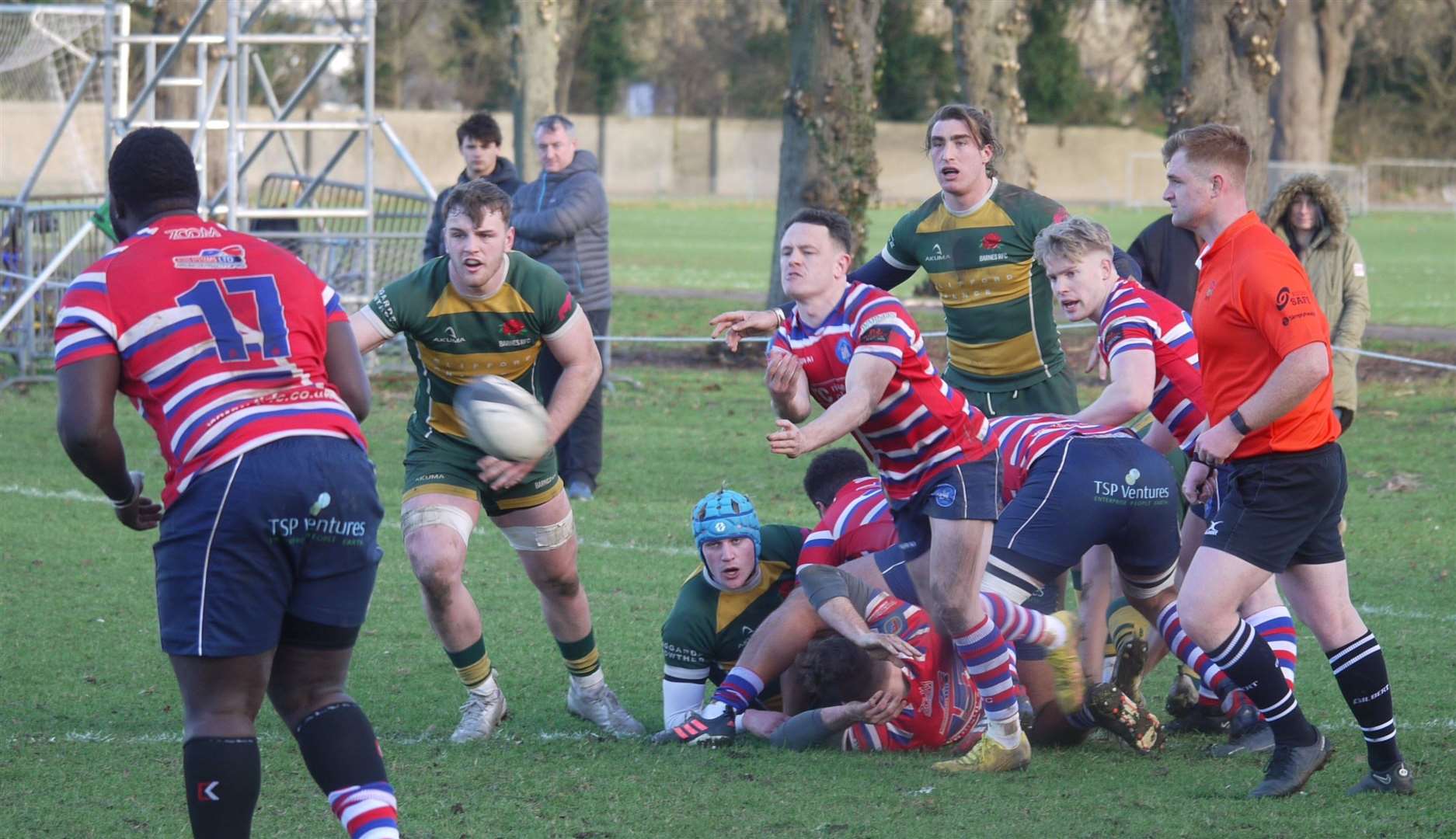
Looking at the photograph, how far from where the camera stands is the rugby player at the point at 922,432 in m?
4.97

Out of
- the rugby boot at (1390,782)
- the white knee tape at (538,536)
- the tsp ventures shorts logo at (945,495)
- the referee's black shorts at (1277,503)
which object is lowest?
the rugby boot at (1390,782)

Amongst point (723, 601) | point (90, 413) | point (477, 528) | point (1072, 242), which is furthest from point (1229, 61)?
point (90, 413)

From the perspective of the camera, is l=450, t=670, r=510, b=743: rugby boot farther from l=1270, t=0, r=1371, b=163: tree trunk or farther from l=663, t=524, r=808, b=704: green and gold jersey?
l=1270, t=0, r=1371, b=163: tree trunk

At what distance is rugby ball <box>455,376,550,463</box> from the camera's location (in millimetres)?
4742

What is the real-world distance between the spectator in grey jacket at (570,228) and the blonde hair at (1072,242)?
441 centimetres

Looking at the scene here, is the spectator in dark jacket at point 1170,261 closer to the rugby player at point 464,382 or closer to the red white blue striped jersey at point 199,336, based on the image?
the rugby player at point 464,382

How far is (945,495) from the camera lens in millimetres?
5051

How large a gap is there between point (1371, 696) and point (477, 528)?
5607mm

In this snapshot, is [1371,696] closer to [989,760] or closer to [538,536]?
[989,760]

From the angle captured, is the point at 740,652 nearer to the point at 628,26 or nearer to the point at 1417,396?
the point at 1417,396

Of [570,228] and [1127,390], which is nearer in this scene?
[1127,390]

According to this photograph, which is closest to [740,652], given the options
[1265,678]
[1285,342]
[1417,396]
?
[1265,678]

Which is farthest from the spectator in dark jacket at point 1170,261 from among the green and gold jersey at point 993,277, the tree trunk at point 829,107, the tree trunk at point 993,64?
the tree trunk at point 993,64

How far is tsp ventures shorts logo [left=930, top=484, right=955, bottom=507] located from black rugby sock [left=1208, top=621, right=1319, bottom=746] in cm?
91
